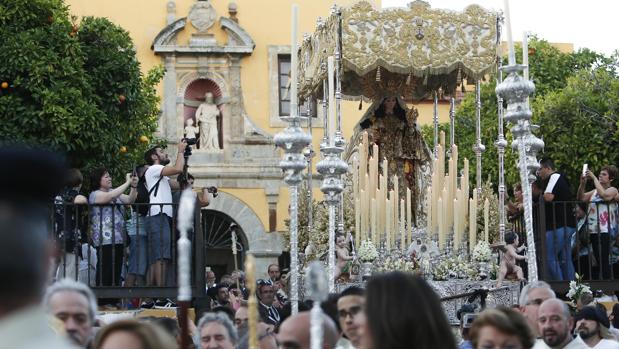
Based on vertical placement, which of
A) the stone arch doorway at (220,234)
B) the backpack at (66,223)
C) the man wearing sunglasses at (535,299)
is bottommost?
the man wearing sunglasses at (535,299)

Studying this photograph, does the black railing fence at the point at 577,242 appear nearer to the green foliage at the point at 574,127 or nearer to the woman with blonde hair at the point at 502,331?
the woman with blonde hair at the point at 502,331

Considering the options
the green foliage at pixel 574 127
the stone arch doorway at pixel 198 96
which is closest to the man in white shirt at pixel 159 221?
the green foliage at pixel 574 127

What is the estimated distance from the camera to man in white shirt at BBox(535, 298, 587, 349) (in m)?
8.21

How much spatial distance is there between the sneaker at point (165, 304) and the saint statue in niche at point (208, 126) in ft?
60.6

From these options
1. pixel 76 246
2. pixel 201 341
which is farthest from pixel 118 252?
pixel 201 341

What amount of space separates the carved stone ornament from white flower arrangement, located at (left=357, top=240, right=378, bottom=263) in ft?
62.0

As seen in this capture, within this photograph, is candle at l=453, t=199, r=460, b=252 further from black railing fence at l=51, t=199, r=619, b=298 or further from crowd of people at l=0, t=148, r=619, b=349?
crowd of people at l=0, t=148, r=619, b=349

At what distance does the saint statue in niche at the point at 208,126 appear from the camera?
110ft

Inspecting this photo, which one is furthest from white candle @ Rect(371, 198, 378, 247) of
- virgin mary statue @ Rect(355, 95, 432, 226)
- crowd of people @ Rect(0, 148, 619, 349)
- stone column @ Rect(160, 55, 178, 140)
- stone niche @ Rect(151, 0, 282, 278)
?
stone column @ Rect(160, 55, 178, 140)

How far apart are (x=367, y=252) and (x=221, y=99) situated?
18.4m

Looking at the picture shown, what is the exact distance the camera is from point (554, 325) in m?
8.22

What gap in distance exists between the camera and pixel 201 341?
7.60m

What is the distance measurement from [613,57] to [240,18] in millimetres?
9710

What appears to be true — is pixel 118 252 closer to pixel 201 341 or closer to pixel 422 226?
pixel 422 226
